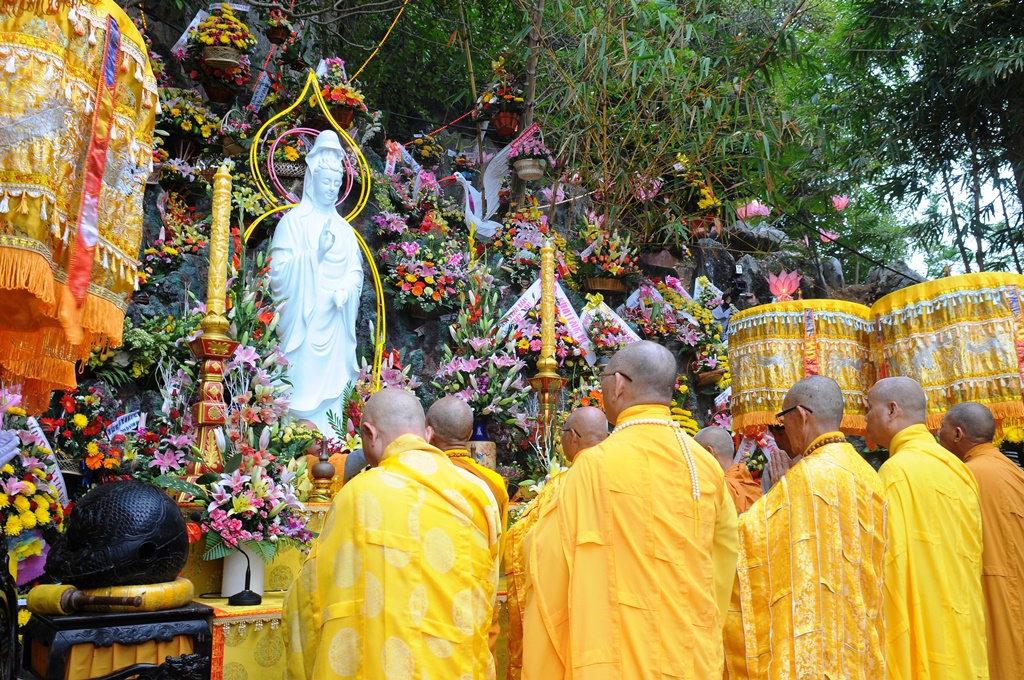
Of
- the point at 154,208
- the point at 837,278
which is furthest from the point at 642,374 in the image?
the point at 837,278

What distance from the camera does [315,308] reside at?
7.08m

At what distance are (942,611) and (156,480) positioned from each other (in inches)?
139

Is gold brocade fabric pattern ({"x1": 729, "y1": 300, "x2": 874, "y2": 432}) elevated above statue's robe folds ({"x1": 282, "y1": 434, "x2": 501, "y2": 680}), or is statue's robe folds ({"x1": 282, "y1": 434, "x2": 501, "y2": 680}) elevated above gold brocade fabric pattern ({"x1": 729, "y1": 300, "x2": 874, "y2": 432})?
gold brocade fabric pattern ({"x1": 729, "y1": 300, "x2": 874, "y2": 432})

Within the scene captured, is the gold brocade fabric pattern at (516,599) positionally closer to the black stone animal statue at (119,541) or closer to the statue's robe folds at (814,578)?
the statue's robe folds at (814,578)

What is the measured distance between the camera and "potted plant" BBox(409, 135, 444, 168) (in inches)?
415

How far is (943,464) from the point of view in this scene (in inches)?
164

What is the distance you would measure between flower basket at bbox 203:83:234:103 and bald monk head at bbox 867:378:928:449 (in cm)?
702

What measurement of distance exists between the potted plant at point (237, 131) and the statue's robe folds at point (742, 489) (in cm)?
562

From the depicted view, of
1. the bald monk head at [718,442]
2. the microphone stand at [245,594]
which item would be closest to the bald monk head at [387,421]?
the microphone stand at [245,594]

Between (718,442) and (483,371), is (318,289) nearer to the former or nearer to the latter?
(483,371)

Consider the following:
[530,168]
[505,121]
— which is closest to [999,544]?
[530,168]

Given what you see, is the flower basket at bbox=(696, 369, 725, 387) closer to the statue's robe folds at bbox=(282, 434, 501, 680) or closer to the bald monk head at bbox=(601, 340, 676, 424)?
the bald monk head at bbox=(601, 340, 676, 424)

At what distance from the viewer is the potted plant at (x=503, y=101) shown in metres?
10.2

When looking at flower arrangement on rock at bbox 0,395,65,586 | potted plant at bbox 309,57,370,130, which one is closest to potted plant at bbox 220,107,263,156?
potted plant at bbox 309,57,370,130
